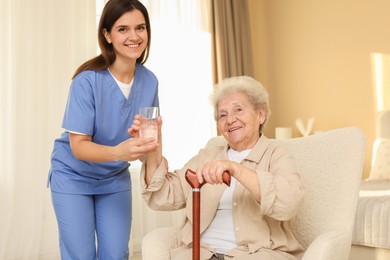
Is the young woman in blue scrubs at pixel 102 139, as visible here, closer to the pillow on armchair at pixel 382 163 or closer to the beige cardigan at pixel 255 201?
the beige cardigan at pixel 255 201

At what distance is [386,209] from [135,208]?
80.2 inches

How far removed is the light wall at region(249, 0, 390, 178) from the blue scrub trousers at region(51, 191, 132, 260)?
124 inches

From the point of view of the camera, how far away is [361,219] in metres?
2.77

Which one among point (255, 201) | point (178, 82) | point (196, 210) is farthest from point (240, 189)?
point (178, 82)

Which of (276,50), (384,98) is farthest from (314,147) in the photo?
(276,50)

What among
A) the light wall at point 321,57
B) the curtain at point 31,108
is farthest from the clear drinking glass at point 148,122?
the light wall at point 321,57

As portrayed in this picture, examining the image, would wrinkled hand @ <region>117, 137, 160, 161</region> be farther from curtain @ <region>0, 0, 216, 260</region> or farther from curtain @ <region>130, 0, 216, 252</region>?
curtain @ <region>130, 0, 216, 252</region>

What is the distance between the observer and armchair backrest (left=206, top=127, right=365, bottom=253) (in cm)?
173

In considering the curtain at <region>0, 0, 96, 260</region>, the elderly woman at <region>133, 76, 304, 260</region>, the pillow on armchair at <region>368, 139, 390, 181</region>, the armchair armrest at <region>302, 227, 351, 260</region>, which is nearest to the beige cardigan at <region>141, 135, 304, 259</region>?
the elderly woman at <region>133, 76, 304, 260</region>

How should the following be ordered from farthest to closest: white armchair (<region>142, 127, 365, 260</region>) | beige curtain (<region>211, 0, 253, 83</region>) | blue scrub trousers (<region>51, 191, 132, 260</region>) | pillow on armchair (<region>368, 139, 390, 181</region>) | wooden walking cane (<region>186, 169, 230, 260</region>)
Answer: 1. beige curtain (<region>211, 0, 253, 83</region>)
2. pillow on armchair (<region>368, 139, 390, 181</region>)
3. blue scrub trousers (<region>51, 191, 132, 260</region>)
4. white armchair (<region>142, 127, 365, 260</region>)
5. wooden walking cane (<region>186, 169, 230, 260</region>)

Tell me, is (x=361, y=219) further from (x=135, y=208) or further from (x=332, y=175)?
(x=135, y=208)

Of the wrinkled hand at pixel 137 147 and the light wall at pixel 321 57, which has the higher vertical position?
the light wall at pixel 321 57

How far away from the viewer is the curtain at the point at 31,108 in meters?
3.45

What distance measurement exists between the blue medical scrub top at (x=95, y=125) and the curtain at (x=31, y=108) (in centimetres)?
167
